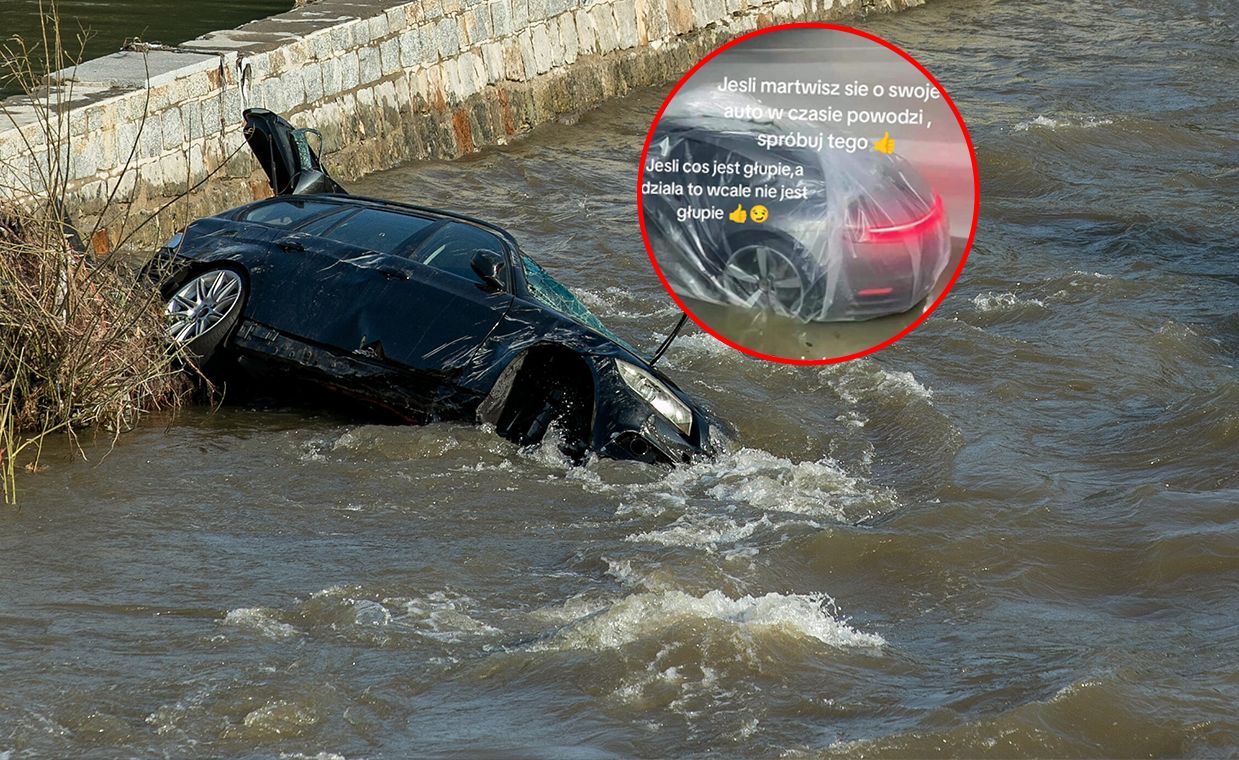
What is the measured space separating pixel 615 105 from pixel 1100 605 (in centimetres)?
1276

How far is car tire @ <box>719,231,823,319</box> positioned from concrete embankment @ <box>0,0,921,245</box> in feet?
12.2

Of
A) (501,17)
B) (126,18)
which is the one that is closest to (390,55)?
(501,17)

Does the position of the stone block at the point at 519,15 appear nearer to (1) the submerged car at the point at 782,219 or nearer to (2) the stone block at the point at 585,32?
(2) the stone block at the point at 585,32

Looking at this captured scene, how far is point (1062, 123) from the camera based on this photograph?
704 inches

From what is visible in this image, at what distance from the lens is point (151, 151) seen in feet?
40.5

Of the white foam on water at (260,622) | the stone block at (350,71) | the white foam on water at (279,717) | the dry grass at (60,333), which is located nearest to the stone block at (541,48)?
the stone block at (350,71)

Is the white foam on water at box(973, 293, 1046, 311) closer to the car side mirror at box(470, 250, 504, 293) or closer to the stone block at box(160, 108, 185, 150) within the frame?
the car side mirror at box(470, 250, 504, 293)

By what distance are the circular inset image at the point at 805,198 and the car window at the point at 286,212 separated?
320 centimetres

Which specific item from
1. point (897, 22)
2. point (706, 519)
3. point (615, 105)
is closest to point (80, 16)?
point (615, 105)

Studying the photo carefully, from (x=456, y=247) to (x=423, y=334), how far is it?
639 mm

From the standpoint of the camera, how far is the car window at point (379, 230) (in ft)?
29.1

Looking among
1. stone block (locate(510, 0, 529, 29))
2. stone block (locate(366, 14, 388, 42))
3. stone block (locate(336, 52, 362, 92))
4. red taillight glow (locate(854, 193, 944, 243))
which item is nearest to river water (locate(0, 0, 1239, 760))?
red taillight glow (locate(854, 193, 944, 243))

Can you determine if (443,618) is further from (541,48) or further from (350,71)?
(541,48)

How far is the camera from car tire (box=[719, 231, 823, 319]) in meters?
6.56
